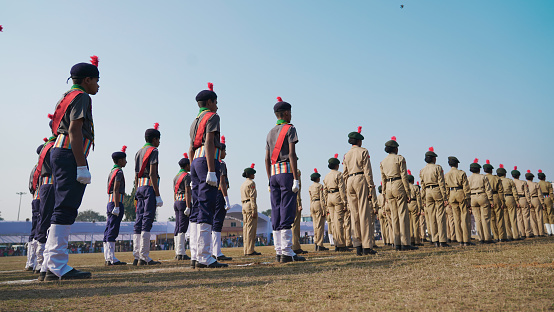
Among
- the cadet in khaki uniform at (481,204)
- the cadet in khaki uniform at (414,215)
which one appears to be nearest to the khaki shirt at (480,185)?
the cadet in khaki uniform at (481,204)

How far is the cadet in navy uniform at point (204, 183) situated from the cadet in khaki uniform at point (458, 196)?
25.4ft

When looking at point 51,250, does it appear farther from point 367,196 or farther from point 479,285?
point 367,196

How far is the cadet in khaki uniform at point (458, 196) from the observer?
11.2 metres

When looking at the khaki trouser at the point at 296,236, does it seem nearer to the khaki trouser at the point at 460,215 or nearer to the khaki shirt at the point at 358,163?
the khaki shirt at the point at 358,163

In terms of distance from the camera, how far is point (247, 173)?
12.5 m

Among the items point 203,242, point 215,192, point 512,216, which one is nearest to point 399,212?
point 215,192

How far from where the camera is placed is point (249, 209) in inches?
469

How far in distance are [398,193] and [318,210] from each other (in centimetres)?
391

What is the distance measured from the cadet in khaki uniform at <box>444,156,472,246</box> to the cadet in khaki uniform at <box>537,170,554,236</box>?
916cm

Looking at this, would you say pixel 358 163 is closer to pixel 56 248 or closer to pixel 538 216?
pixel 56 248

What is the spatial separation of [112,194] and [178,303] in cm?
753

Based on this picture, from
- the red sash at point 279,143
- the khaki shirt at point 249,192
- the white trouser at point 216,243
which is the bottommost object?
the white trouser at point 216,243

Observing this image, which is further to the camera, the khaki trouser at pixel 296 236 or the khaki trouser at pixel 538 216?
the khaki trouser at pixel 538 216

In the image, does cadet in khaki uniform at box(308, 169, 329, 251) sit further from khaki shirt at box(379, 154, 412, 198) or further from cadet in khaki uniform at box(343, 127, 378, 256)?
cadet in khaki uniform at box(343, 127, 378, 256)
